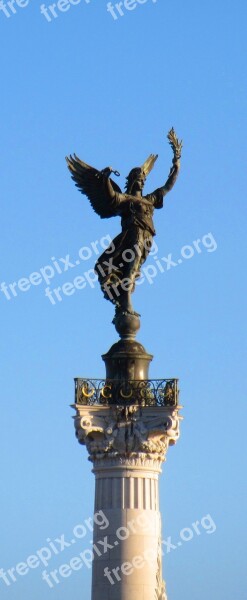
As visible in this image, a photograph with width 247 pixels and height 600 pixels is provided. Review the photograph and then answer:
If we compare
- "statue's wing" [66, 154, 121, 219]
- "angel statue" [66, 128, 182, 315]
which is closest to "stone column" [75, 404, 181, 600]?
"angel statue" [66, 128, 182, 315]

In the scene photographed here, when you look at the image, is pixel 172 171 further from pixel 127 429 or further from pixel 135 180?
pixel 127 429

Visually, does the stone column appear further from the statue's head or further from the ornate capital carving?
the statue's head

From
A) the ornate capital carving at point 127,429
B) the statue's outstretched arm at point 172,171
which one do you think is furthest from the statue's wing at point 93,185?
the ornate capital carving at point 127,429

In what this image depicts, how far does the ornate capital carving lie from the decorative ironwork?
233 millimetres

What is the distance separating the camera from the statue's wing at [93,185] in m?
43.1

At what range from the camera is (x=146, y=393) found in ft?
135

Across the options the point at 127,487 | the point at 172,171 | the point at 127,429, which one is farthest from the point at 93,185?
the point at 127,487

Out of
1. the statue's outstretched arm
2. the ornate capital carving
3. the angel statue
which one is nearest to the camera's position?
the ornate capital carving

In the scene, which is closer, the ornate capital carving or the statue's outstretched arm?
the ornate capital carving

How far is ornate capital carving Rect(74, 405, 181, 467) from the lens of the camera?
40844mm

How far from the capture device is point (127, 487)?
4088cm

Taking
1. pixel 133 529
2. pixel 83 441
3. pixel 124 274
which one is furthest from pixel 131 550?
pixel 124 274

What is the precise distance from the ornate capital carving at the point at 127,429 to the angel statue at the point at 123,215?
119 inches

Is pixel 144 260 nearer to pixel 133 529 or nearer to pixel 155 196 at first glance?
pixel 155 196
